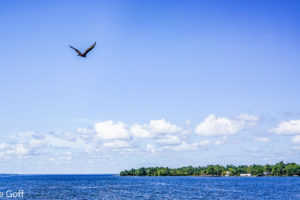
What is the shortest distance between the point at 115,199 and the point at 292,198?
42.2 meters

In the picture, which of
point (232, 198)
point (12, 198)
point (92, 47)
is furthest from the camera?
point (232, 198)

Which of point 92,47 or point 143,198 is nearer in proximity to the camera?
point 92,47

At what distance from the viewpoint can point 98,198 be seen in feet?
241

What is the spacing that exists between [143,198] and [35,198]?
23279 millimetres

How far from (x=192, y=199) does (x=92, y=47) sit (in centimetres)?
5531

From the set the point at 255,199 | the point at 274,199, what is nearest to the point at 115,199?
the point at 255,199

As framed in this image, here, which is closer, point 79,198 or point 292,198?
point 79,198

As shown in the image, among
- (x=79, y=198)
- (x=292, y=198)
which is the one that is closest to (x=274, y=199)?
(x=292, y=198)

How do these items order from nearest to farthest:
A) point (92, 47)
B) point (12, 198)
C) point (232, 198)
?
point (92, 47) < point (12, 198) < point (232, 198)

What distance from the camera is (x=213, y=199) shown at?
74188 millimetres

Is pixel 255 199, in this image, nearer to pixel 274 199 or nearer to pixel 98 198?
pixel 274 199

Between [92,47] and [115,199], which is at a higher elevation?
[92,47]

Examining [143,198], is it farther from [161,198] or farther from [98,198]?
[98,198]

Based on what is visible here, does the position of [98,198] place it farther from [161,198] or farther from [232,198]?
[232,198]
